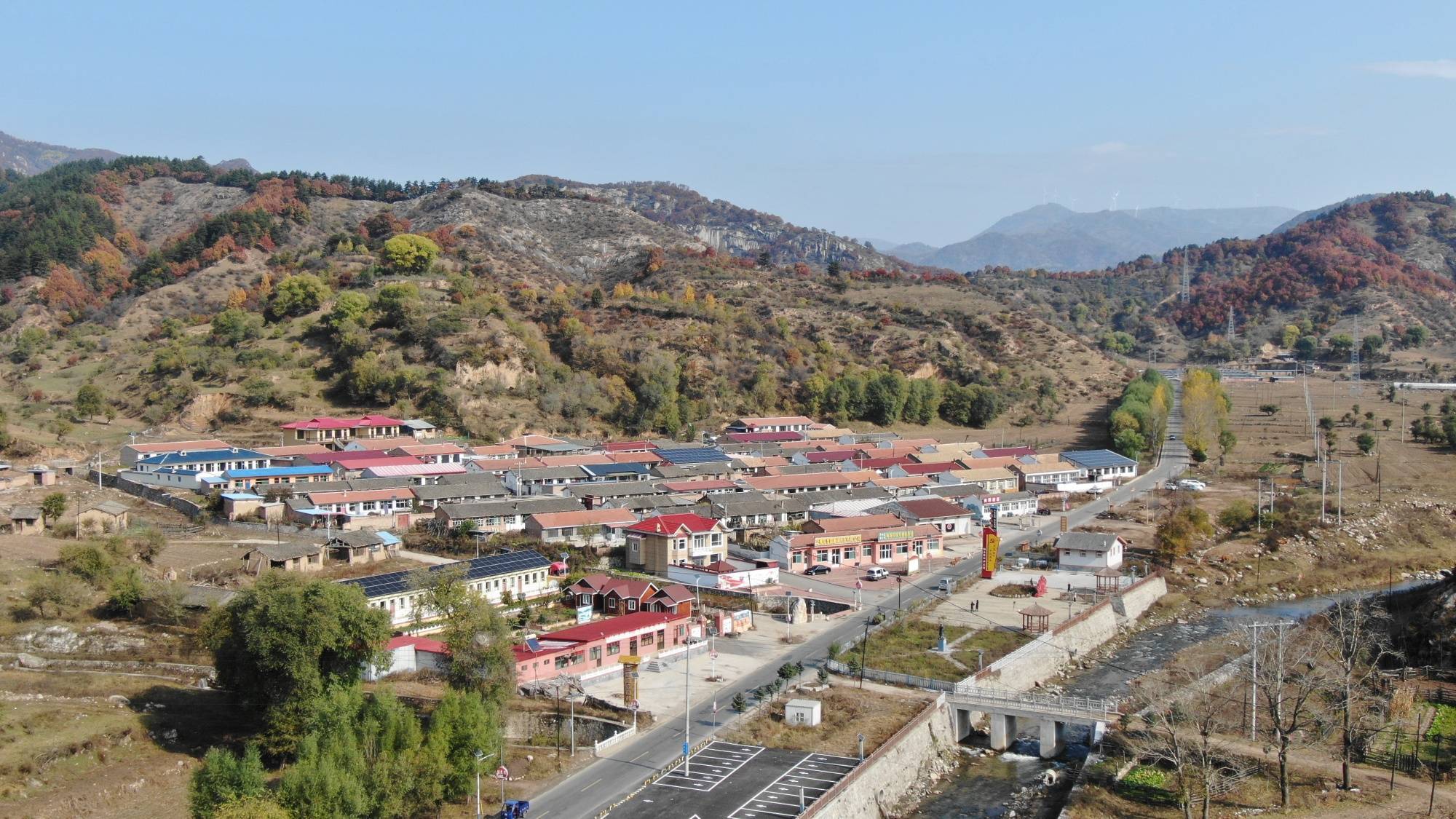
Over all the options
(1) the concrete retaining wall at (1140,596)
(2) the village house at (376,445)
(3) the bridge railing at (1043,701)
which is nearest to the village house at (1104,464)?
(1) the concrete retaining wall at (1140,596)

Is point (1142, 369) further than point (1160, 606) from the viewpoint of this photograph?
Yes

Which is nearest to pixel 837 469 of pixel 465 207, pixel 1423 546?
pixel 1423 546

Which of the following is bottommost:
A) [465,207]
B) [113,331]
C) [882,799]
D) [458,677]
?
[882,799]

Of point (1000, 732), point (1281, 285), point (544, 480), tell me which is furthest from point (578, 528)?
point (1281, 285)

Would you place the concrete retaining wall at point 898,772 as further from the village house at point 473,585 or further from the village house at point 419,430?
the village house at point 419,430

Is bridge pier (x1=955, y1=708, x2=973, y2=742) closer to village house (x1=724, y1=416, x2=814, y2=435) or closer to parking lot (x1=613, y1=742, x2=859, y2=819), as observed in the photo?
parking lot (x1=613, y1=742, x2=859, y2=819)

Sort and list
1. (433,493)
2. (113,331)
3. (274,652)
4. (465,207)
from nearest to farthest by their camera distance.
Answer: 1. (274,652)
2. (433,493)
3. (113,331)
4. (465,207)

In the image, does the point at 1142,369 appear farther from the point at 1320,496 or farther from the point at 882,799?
the point at 882,799

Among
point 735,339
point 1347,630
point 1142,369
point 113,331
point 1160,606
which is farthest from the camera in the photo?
point 1142,369
